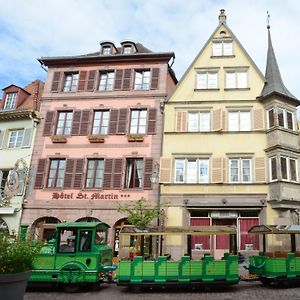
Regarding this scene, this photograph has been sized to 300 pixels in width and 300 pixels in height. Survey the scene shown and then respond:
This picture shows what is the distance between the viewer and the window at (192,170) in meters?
20.8

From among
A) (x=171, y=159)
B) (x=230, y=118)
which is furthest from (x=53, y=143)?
(x=230, y=118)

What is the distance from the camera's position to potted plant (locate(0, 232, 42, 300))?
650 centimetres

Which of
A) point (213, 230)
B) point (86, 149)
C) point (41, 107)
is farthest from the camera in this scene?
point (41, 107)

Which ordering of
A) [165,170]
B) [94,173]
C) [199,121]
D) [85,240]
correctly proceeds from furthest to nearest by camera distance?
1. [94,173]
2. [199,121]
3. [165,170]
4. [85,240]

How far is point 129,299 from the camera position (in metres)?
11.3

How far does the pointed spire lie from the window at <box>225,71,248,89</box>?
4.31ft

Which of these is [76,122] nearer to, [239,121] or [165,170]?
[165,170]

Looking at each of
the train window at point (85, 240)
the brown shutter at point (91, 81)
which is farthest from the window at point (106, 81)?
the train window at point (85, 240)

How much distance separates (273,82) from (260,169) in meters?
5.65

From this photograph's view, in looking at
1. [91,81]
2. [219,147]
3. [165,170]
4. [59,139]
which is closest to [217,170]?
[219,147]

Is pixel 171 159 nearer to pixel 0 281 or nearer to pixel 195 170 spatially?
pixel 195 170

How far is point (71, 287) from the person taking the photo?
12883 millimetres

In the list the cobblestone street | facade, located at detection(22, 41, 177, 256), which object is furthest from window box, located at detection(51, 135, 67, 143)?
the cobblestone street

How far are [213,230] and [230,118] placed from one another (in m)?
10.3
